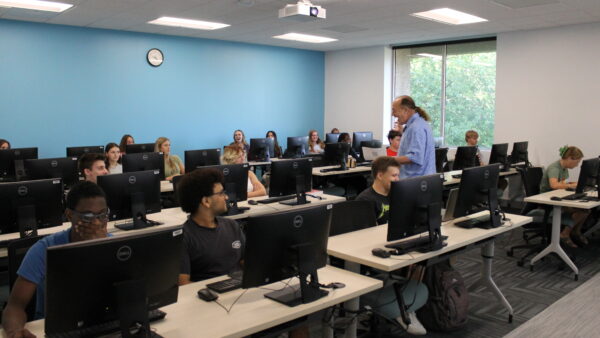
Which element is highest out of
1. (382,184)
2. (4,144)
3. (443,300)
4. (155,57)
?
(155,57)

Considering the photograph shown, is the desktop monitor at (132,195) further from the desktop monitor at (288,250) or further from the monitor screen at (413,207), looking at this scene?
the monitor screen at (413,207)

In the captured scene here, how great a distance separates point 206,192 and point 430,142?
7.88 feet

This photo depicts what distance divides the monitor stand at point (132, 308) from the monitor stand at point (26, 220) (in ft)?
6.03

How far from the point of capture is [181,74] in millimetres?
9016

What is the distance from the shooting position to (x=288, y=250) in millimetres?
2189

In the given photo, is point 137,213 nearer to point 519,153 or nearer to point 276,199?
point 276,199

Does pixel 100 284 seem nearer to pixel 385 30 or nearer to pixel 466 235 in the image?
pixel 466 235

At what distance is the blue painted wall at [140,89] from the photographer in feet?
24.4

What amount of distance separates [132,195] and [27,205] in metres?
0.65

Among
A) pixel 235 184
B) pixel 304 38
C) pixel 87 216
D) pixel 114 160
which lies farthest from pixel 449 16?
pixel 87 216

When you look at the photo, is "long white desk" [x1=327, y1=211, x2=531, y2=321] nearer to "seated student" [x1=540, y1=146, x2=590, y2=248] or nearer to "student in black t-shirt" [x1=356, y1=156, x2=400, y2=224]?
"student in black t-shirt" [x1=356, y1=156, x2=400, y2=224]

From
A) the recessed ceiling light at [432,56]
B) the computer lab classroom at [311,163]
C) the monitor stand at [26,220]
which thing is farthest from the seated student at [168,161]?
the recessed ceiling light at [432,56]

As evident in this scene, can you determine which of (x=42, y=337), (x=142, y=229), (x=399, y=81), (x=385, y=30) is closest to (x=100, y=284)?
(x=42, y=337)

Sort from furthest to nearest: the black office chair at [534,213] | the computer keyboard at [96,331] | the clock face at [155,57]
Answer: the clock face at [155,57], the black office chair at [534,213], the computer keyboard at [96,331]
